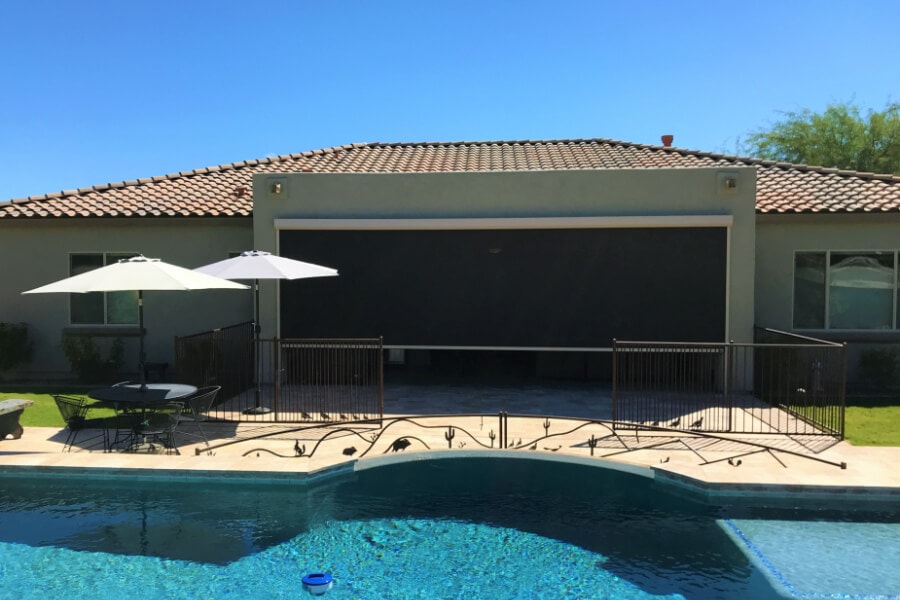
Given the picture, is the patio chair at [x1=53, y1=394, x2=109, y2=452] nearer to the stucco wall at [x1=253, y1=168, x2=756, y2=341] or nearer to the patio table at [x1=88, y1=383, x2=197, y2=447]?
the patio table at [x1=88, y1=383, x2=197, y2=447]

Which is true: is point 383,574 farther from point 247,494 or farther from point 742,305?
point 742,305

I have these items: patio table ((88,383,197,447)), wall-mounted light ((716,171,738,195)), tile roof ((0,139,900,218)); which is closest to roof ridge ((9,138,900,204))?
tile roof ((0,139,900,218))

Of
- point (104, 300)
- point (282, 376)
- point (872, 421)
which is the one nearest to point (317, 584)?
point (282, 376)

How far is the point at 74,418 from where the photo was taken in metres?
10.6

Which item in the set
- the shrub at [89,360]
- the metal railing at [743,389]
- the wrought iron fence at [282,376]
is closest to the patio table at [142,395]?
the wrought iron fence at [282,376]

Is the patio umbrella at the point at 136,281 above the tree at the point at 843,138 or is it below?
below

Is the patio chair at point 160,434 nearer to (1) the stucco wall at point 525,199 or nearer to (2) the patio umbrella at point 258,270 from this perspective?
(2) the patio umbrella at point 258,270

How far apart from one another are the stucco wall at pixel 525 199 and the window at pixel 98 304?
405 cm

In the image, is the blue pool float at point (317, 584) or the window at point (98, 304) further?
the window at point (98, 304)

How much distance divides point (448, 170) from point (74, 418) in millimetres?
9770

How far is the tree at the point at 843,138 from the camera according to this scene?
112 feet

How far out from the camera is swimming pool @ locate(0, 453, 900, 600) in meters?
6.50

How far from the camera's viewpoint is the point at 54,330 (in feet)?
54.5

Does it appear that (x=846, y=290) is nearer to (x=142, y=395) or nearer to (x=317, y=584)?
(x=317, y=584)
